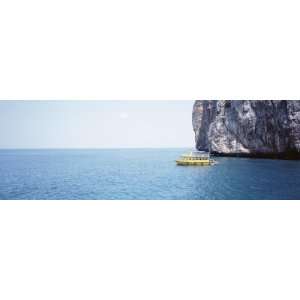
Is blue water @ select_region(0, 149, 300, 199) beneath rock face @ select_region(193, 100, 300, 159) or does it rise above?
beneath

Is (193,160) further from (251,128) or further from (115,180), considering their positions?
(115,180)

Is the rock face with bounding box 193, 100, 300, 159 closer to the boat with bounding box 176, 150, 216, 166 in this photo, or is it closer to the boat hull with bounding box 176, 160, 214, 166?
the boat with bounding box 176, 150, 216, 166

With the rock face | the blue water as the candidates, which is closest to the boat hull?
the blue water

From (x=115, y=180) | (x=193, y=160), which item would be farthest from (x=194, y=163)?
(x=115, y=180)

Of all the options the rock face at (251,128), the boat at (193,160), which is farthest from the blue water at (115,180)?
the rock face at (251,128)

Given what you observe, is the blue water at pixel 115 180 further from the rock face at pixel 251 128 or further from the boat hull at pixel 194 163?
the rock face at pixel 251 128
